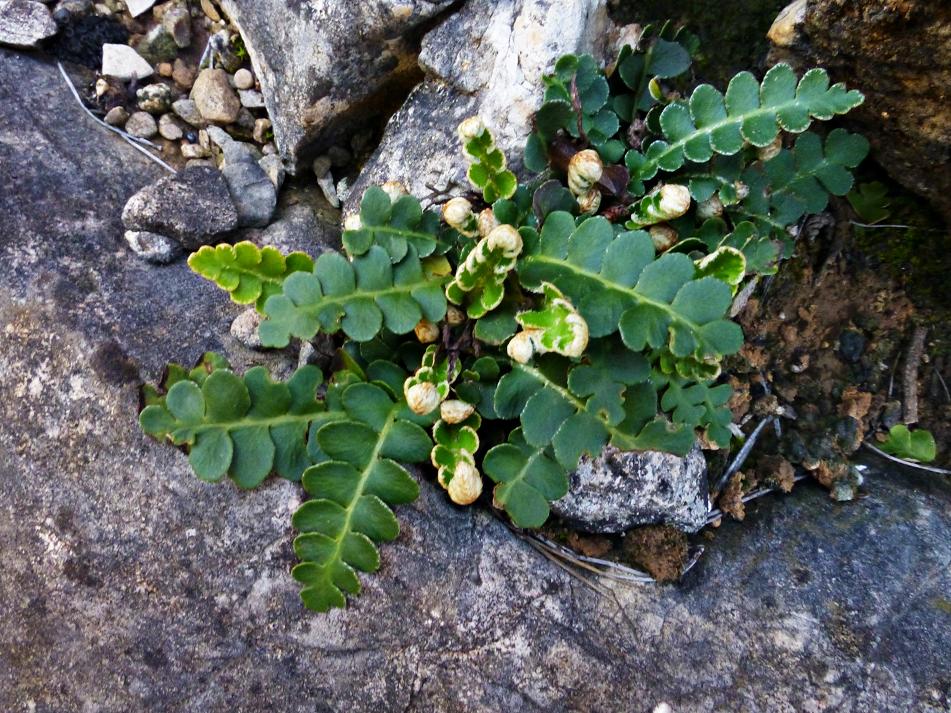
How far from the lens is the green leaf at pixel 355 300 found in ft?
7.54

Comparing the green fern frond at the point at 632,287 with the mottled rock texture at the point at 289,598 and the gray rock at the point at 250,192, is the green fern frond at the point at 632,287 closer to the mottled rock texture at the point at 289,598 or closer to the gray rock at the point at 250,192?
the mottled rock texture at the point at 289,598

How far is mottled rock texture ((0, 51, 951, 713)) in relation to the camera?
231 centimetres

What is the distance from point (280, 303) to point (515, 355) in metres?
0.74

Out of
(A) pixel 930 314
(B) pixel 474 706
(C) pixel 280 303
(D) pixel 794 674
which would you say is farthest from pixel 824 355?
(C) pixel 280 303

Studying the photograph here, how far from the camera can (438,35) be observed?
2.74 m

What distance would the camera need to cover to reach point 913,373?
3033mm

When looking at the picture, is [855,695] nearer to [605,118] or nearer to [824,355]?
[824,355]

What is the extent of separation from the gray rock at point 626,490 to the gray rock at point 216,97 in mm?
2074

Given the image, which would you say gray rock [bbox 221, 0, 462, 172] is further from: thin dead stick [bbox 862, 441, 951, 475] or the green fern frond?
thin dead stick [bbox 862, 441, 951, 475]

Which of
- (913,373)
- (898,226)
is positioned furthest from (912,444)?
(898,226)

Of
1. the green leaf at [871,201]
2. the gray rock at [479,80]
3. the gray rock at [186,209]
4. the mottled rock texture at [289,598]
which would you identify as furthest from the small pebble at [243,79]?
the green leaf at [871,201]

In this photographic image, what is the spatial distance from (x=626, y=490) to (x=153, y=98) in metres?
2.51

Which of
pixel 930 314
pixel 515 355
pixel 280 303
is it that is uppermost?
pixel 930 314

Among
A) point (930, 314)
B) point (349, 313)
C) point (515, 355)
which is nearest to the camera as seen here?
point (515, 355)
